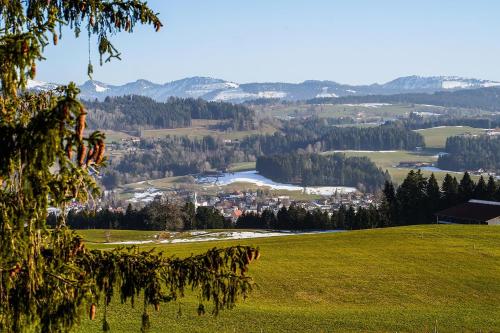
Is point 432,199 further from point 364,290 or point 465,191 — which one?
point 364,290

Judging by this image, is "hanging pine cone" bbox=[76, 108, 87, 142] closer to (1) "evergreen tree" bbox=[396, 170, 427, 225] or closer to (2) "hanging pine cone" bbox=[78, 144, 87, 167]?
(2) "hanging pine cone" bbox=[78, 144, 87, 167]

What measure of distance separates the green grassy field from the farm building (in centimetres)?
2258

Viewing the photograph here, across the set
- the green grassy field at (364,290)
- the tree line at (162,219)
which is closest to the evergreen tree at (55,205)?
the green grassy field at (364,290)

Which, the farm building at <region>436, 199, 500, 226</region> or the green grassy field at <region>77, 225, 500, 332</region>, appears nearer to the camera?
the green grassy field at <region>77, 225, 500, 332</region>

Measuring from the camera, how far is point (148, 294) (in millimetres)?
10914

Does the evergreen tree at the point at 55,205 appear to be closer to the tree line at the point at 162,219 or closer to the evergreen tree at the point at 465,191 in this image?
the tree line at the point at 162,219

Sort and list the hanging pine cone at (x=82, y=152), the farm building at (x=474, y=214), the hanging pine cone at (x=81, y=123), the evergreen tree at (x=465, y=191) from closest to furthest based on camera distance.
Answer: the hanging pine cone at (x=81, y=123) < the hanging pine cone at (x=82, y=152) < the farm building at (x=474, y=214) < the evergreen tree at (x=465, y=191)

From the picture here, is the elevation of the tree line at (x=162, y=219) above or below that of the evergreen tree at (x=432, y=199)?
below

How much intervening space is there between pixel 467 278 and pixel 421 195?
66.0 meters

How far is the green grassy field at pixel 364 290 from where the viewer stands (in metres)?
31.3

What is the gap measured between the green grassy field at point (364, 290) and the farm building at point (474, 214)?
74.1 ft

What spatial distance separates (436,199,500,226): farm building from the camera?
84.1m

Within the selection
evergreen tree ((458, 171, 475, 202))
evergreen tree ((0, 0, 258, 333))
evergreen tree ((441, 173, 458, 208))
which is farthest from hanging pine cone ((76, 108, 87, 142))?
evergreen tree ((458, 171, 475, 202))

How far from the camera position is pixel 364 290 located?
40281 mm
